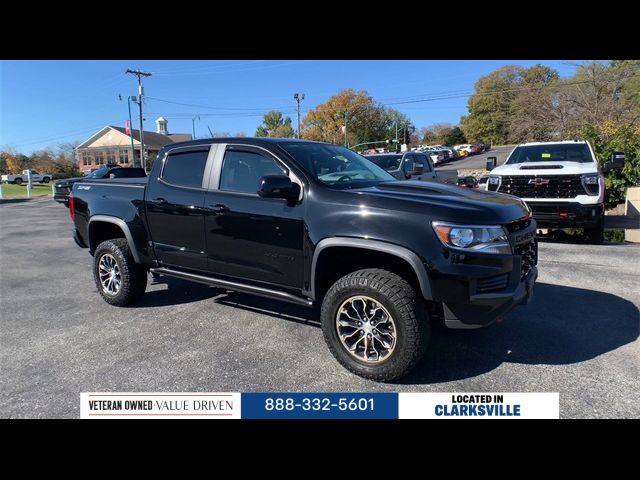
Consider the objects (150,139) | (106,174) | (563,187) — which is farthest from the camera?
(150,139)

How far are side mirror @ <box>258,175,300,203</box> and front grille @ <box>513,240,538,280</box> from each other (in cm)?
175

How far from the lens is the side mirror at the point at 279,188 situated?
3.38 m

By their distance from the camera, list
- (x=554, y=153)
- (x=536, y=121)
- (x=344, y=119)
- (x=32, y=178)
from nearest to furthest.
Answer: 1. (x=554, y=153)
2. (x=536, y=121)
3. (x=32, y=178)
4. (x=344, y=119)

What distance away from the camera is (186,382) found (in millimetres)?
3350

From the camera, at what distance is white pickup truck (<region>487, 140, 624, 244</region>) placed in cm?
766

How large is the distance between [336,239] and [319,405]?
1.23 m

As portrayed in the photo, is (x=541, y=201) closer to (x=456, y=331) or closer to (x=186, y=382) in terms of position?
(x=456, y=331)

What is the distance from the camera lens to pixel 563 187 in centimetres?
789

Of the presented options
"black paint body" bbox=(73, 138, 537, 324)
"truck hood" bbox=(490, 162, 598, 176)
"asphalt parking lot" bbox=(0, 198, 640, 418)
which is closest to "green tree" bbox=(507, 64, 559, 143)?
"truck hood" bbox=(490, 162, 598, 176)

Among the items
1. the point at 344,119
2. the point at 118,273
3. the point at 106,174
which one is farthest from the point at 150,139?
the point at 118,273

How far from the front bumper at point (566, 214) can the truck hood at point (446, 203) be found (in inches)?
192

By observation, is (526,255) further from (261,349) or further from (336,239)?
(261,349)
